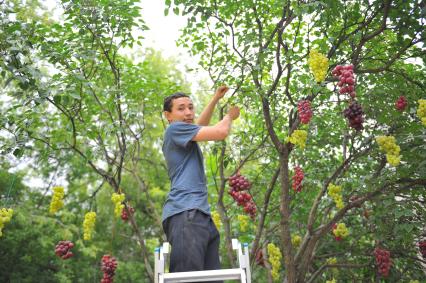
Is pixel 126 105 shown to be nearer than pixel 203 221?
No

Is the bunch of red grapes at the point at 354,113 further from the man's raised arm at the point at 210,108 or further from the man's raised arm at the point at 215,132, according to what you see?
the man's raised arm at the point at 215,132

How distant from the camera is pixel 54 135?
4164 mm

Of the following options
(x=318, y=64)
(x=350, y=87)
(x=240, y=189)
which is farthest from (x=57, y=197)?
(x=350, y=87)

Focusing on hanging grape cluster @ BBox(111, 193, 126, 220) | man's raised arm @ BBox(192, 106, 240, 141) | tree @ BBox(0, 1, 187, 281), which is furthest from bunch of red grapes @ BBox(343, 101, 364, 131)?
hanging grape cluster @ BBox(111, 193, 126, 220)

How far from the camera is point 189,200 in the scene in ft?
7.68

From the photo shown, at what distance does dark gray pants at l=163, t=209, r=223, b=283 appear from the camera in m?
2.20

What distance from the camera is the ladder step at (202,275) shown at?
6.55ft

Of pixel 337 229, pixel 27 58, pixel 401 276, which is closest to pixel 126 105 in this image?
pixel 27 58

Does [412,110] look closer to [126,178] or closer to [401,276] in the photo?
[401,276]

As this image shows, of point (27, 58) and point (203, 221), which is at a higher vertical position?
point (27, 58)

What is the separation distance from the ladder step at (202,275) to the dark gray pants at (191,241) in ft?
0.55

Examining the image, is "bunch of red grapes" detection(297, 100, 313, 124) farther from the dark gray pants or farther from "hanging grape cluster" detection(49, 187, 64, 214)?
"hanging grape cluster" detection(49, 187, 64, 214)

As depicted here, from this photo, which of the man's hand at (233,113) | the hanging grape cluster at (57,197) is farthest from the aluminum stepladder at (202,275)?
the hanging grape cluster at (57,197)

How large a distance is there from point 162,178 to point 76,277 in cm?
285
